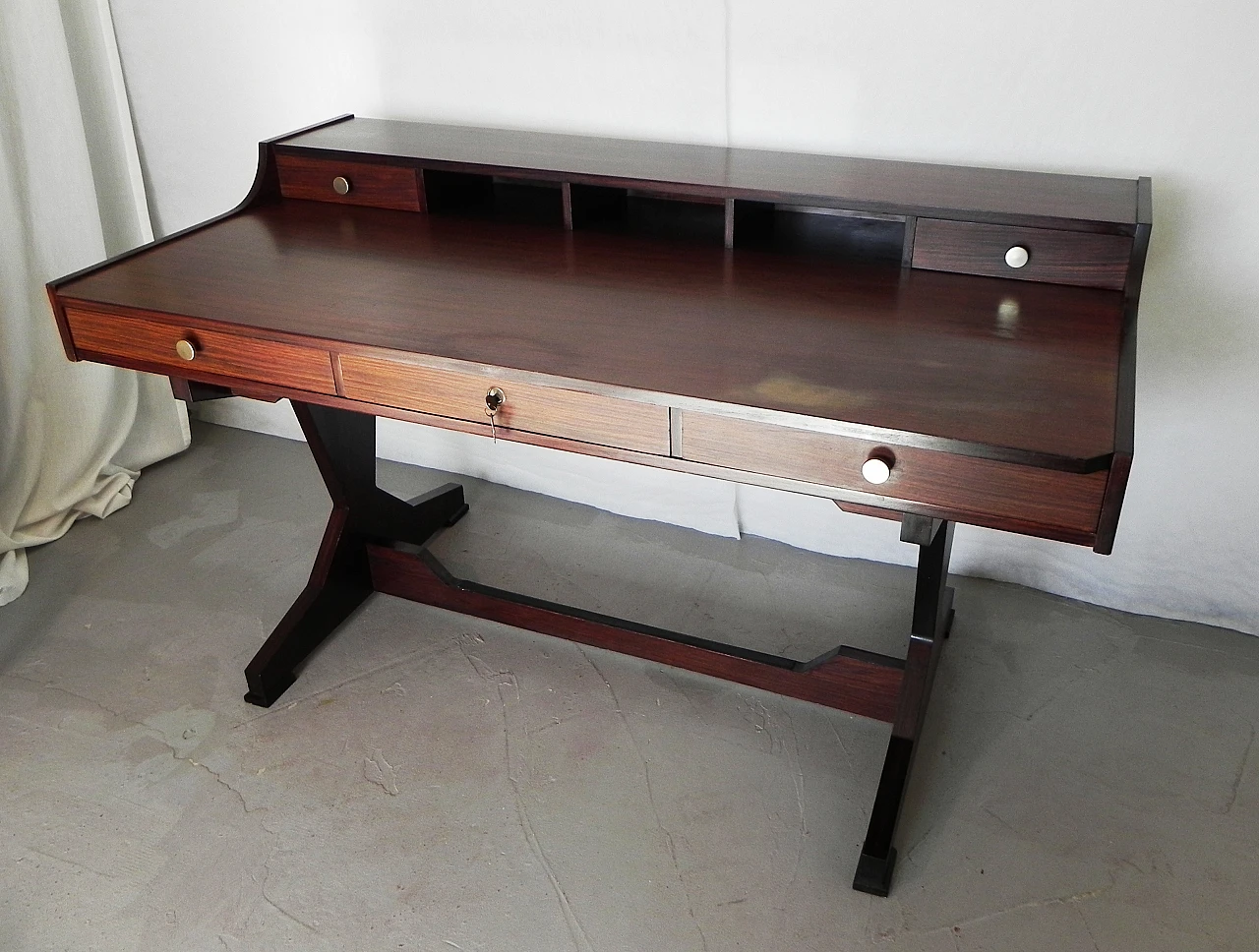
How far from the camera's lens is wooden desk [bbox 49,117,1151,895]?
1282 mm

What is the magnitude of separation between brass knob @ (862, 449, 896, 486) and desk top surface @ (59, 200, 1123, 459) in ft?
0.16

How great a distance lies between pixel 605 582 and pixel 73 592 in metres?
1.22

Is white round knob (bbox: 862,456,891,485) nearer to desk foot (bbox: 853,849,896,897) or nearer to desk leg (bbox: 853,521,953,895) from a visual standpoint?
desk leg (bbox: 853,521,953,895)

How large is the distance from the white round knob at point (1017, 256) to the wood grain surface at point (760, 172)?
48mm

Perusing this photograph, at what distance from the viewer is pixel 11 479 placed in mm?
2602

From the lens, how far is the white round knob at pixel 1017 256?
1.60m

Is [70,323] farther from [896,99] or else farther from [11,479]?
[896,99]

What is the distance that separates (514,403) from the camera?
1454 millimetres

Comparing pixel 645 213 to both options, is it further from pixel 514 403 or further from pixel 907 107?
pixel 514 403

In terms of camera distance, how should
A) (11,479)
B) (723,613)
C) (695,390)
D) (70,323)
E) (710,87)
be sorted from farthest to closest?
(11,479), (723,613), (710,87), (70,323), (695,390)

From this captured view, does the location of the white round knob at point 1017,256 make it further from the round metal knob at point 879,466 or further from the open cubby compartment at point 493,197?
the open cubby compartment at point 493,197

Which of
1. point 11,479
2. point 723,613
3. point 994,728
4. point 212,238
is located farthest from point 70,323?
point 994,728

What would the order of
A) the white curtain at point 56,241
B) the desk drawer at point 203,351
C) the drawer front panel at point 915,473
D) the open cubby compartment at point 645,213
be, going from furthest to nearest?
the white curtain at point 56,241
the open cubby compartment at point 645,213
the desk drawer at point 203,351
the drawer front panel at point 915,473

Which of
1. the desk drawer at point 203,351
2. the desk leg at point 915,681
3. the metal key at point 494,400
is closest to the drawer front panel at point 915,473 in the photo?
the metal key at point 494,400
